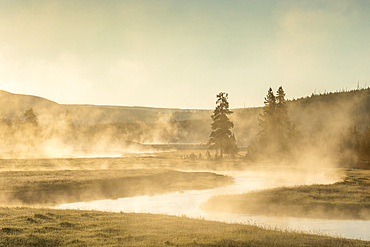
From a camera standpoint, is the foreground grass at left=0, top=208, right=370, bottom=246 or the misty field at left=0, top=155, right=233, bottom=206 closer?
the foreground grass at left=0, top=208, right=370, bottom=246

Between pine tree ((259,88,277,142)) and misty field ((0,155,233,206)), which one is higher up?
pine tree ((259,88,277,142))

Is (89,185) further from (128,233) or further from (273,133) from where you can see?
(273,133)

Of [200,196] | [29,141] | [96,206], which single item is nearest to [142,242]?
[96,206]

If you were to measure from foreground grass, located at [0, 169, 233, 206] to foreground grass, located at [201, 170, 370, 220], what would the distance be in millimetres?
10624

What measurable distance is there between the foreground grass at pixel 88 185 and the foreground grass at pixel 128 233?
12010mm

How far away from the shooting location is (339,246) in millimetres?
15148

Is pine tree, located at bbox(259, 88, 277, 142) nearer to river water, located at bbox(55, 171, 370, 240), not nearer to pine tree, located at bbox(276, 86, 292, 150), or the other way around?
pine tree, located at bbox(276, 86, 292, 150)

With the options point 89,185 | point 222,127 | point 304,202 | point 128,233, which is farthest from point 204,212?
point 222,127

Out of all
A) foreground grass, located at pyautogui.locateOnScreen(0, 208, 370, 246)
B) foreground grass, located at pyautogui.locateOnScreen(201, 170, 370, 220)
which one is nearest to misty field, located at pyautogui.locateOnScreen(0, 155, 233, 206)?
foreground grass, located at pyautogui.locateOnScreen(201, 170, 370, 220)

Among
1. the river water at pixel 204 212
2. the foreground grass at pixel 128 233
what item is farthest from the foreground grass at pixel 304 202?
the foreground grass at pixel 128 233

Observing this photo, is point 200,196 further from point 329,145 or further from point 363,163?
point 329,145

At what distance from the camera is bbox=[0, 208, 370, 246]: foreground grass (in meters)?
14.9

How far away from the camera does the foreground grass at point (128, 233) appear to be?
14.9m

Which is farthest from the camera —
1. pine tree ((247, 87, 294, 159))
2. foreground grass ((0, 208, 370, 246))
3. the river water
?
pine tree ((247, 87, 294, 159))
